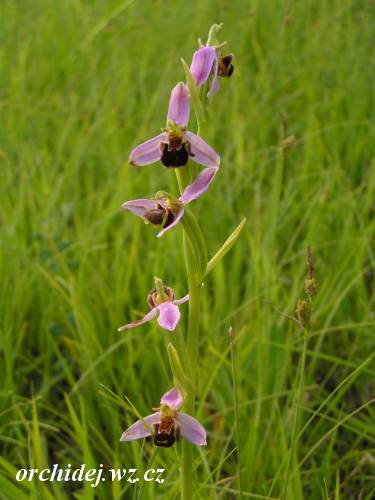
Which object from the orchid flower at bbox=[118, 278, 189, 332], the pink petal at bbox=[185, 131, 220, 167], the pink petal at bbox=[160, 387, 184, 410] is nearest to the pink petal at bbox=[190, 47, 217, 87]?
the pink petal at bbox=[185, 131, 220, 167]

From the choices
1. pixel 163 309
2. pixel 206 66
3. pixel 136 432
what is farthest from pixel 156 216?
pixel 136 432

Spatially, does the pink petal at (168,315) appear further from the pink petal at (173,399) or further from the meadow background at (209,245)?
the meadow background at (209,245)

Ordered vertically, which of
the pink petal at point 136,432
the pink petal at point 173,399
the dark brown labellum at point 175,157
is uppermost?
the dark brown labellum at point 175,157

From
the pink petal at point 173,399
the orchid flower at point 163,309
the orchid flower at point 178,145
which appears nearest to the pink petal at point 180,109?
the orchid flower at point 178,145

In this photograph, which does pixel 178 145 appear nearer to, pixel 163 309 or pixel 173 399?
pixel 163 309

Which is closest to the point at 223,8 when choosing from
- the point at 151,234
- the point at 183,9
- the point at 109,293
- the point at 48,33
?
the point at 183,9

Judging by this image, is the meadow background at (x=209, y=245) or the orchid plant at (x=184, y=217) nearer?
the orchid plant at (x=184, y=217)
